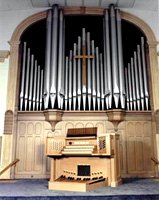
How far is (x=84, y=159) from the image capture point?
4.54 meters

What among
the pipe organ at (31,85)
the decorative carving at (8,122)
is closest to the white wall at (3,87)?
the decorative carving at (8,122)

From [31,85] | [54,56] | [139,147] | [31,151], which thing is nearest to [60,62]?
[54,56]

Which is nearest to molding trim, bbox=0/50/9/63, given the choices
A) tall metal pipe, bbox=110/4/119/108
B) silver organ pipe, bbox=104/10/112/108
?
silver organ pipe, bbox=104/10/112/108

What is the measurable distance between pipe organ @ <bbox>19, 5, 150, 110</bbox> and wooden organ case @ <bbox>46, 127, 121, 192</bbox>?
111 centimetres

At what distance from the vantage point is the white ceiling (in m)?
6.24

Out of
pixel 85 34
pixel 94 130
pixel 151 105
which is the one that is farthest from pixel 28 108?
pixel 151 105

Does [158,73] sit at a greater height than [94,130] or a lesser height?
greater

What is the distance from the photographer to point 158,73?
597 cm

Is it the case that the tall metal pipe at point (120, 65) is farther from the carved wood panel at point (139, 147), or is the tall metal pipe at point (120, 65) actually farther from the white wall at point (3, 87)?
the white wall at point (3, 87)

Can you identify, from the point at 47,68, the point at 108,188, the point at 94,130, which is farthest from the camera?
the point at 47,68

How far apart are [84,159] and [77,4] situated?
13.0 feet

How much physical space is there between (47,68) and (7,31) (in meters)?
1.51

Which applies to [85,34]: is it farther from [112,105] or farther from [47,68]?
[112,105]

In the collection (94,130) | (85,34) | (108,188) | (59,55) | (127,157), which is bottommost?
(108,188)
